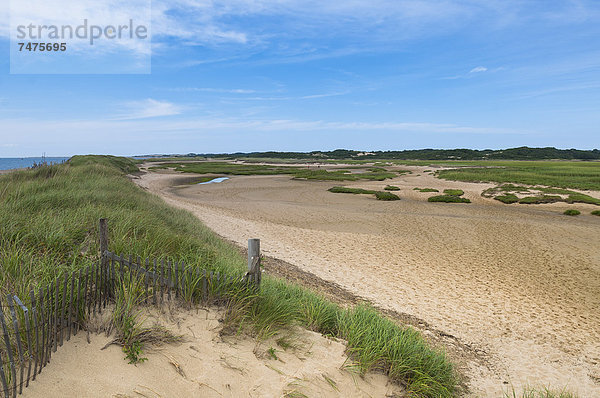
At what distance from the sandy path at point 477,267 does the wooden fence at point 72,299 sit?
499 cm

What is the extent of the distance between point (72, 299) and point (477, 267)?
43.6 ft

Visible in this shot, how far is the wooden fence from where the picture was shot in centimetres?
376

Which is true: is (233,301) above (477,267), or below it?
above

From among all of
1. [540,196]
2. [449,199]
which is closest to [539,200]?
[540,196]

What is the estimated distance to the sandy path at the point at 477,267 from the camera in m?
7.56

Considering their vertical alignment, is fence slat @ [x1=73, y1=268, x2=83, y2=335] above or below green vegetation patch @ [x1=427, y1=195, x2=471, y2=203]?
above

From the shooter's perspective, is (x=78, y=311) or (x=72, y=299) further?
(x=78, y=311)

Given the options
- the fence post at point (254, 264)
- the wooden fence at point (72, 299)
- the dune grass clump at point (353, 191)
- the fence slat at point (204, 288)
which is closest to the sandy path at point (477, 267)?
the fence post at point (254, 264)

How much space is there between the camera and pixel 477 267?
13398mm

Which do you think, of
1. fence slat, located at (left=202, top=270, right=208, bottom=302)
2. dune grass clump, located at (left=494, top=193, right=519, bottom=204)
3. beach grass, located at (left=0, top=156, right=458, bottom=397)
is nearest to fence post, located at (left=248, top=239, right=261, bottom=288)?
beach grass, located at (left=0, top=156, right=458, bottom=397)

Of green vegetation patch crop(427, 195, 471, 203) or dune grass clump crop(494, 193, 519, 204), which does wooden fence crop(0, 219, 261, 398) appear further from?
dune grass clump crop(494, 193, 519, 204)

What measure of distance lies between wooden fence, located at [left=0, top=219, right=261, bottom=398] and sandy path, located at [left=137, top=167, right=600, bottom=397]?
4.99 metres

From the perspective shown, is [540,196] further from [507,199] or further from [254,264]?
[254,264]

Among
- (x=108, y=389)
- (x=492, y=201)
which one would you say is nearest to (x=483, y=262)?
(x=108, y=389)
